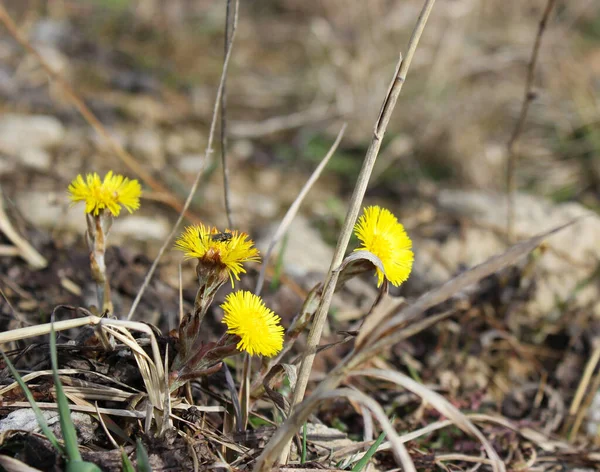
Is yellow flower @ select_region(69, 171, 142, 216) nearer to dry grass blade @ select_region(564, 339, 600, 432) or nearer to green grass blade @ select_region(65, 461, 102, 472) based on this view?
green grass blade @ select_region(65, 461, 102, 472)

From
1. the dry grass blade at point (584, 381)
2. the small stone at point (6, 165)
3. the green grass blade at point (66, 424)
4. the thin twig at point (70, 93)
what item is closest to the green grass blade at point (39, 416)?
the green grass blade at point (66, 424)

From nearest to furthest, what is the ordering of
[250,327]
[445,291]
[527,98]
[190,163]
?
[445,291], [250,327], [527,98], [190,163]

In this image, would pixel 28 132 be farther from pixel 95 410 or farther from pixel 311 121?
pixel 95 410

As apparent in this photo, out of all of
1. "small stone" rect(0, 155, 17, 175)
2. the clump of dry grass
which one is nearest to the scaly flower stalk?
the clump of dry grass

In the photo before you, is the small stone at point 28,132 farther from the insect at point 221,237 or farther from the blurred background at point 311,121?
the insect at point 221,237

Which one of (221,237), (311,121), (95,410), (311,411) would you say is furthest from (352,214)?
(311,121)

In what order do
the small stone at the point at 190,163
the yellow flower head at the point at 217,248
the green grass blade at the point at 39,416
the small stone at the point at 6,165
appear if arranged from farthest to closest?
the small stone at the point at 190,163, the small stone at the point at 6,165, the yellow flower head at the point at 217,248, the green grass blade at the point at 39,416
